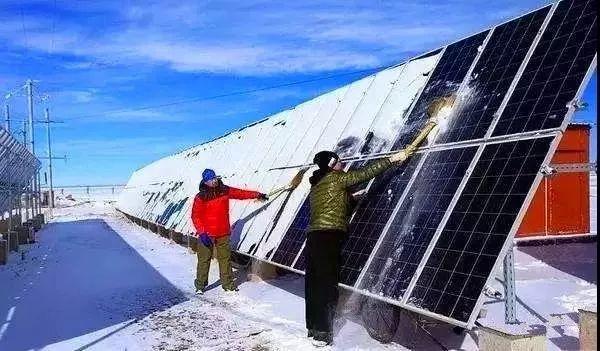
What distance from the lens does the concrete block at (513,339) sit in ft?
14.0

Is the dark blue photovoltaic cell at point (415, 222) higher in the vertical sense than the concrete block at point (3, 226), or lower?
higher

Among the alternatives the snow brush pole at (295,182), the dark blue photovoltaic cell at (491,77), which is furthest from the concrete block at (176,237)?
the dark blue photovoltaic cell at (491,77)

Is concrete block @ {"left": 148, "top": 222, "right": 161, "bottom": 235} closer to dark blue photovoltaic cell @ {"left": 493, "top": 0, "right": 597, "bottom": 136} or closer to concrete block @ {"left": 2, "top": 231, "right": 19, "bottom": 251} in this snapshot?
concrete block @ {"left": 2, "top": 231, "right": 19, "bottom": 251}

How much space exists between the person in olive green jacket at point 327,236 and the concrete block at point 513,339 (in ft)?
6.61

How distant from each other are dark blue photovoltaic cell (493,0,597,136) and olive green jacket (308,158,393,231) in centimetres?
147

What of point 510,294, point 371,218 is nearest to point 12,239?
point 371,218

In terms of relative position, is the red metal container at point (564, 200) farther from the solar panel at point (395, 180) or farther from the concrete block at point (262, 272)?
the solar panel at point (395, 180)

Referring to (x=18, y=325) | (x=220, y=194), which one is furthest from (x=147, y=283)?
(x=18, y=325)

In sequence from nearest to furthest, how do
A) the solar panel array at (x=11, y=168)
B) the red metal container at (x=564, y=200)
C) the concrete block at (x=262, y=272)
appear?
the concrete block at (x=262, y=272) → the red metal container at (x=564, y=200) → the solar panel array at (x=11, y=168)

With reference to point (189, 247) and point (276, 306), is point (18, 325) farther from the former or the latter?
point (189, 247)

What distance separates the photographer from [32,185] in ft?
90.3

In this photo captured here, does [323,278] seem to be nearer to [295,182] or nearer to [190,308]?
[190,308]

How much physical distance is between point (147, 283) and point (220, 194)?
2.46m

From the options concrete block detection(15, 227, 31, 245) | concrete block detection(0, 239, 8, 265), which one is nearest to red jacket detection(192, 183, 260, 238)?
concrete block detection(0, 239, 8, 265)
